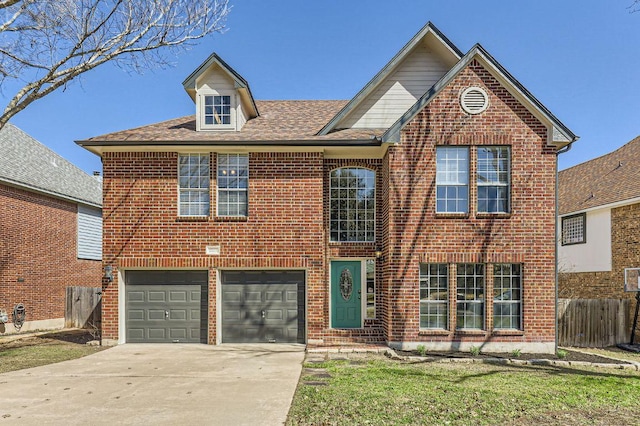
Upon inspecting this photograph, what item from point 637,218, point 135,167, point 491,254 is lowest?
point 491,254

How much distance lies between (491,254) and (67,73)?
11.3m

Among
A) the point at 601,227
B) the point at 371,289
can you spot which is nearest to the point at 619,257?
the point at 601,227

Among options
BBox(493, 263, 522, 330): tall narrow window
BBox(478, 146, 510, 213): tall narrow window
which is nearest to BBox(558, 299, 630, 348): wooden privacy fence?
BBox(493, 263, 522, 330): tall narrow window

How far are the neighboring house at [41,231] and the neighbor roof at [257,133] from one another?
5.62 meters

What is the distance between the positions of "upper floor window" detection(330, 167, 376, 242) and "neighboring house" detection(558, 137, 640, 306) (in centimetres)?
911

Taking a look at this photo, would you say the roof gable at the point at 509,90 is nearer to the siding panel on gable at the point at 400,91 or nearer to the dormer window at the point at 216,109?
the siding panel on gable at the point at 400,91

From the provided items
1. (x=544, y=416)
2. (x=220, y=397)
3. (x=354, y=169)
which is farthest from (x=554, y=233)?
(x=220, y=397)

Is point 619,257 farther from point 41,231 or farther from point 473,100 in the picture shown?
point 41,231

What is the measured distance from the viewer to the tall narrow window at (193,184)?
13461 millimetres

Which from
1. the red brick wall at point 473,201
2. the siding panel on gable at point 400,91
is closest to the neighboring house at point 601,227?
the red brick wall at point 473,201

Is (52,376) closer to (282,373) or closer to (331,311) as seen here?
(282,373)

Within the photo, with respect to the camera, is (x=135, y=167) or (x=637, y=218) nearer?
(x=135, y=167)

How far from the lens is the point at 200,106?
1411 cm

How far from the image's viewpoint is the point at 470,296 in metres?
12.7
